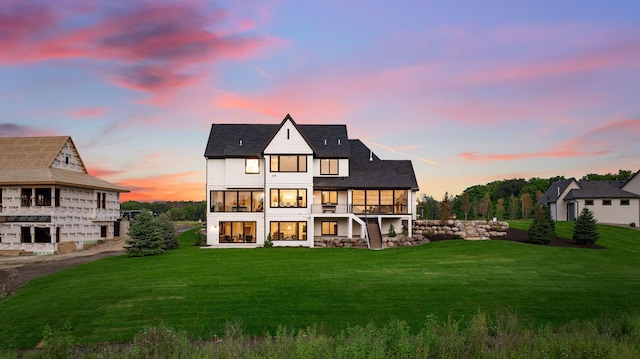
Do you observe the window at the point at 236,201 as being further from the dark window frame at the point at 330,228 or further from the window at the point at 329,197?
the dark window frame at the point at 330,228

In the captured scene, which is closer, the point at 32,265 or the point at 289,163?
the point at 32,265

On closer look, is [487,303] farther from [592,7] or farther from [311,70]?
[311,70]

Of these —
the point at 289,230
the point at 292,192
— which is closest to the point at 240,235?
the point at 289,230

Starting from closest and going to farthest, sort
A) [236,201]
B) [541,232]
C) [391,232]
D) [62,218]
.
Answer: [541,232] → [62,218] → [391,232] → [236,201]

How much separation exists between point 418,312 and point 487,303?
9.90 ft

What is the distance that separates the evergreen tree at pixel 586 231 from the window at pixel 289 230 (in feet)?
72.6

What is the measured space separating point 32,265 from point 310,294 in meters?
20.3

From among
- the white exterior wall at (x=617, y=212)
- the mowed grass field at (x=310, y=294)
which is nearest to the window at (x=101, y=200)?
the mowed grass field at (x=310, y=294)

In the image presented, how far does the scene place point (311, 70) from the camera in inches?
1318

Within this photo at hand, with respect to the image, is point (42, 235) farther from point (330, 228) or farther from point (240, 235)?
point (330, 228)

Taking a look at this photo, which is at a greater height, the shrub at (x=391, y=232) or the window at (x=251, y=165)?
the window at (x=251, y=165)

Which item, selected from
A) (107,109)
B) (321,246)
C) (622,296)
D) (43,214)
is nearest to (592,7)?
(622,296)

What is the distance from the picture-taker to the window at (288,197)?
34281 millimetres

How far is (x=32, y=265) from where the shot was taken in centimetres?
2570
